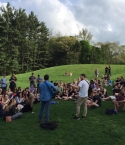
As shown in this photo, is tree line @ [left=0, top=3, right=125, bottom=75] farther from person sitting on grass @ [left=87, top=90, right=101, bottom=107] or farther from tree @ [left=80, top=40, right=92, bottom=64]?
person sitting on grass @ [left=87, top=90, right=101, bottom=107]

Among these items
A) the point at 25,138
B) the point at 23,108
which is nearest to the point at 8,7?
the point at 23,108

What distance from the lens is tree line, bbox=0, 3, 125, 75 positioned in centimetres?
5269

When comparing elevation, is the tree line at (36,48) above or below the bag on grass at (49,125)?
above

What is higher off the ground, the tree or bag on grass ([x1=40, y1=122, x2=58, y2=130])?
the tree

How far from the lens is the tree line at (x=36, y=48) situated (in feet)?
173

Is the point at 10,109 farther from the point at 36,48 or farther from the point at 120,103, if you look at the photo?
the point at 36,48

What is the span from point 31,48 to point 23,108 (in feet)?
154

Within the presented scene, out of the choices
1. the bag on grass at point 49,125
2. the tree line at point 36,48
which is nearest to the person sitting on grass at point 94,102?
the bag on grass at point 49,125

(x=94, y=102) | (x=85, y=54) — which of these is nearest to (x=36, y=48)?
(x=85, y=54)

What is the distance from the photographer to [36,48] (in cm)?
5803

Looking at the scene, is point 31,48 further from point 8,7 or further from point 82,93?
point 82,93

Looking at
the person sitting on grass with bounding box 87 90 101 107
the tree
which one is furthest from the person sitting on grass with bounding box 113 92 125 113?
the tree

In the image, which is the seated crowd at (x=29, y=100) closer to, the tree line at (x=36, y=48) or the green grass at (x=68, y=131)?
the green grass at (x=68, y=131)

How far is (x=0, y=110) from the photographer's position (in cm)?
1058
